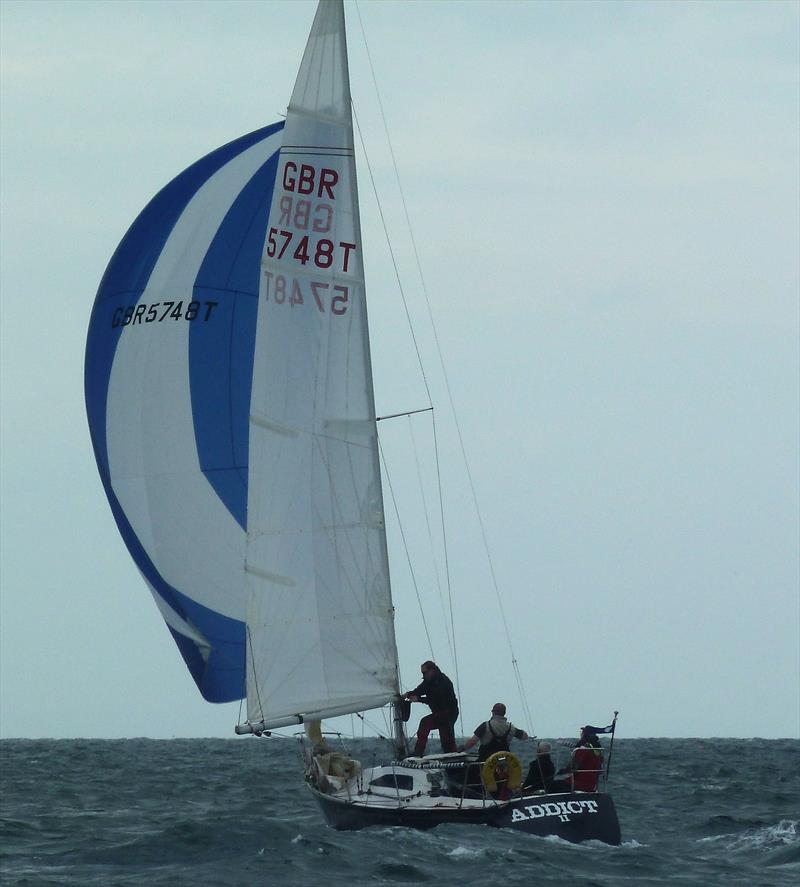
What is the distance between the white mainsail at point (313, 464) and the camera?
1631 cm

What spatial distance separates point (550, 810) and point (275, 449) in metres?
4.77

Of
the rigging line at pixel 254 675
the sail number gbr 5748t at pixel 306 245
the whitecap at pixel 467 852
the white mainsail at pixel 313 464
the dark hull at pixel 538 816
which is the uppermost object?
the sail number gbr 5748t at pixel 306 245

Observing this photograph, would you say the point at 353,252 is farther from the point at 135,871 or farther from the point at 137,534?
the point at 135,871

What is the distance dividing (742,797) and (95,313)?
39.2 feet

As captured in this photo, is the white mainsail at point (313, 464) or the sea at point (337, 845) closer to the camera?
the sea at point (337, 845)

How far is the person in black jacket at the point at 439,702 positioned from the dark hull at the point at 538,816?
1.65 metres

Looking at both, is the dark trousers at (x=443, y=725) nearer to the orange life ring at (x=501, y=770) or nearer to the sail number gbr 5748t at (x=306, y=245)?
the orange life ring at (x=501, y=770)

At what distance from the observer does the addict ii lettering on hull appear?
1430 centimetres

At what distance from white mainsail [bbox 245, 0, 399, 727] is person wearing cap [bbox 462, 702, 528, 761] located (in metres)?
1.50

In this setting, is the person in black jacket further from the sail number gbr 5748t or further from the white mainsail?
the sail number gbr 5748t

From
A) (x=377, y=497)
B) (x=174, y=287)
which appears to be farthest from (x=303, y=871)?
(x=174, y=287)

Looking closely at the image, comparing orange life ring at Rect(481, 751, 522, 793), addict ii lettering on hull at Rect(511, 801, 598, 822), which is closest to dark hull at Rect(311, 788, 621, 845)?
addict ii lettering on hull at Rect(511, 801, 598, 822)

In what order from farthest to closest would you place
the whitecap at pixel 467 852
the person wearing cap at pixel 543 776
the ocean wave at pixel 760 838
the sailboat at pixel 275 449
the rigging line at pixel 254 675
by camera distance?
the sailboat at pixel 275 449, the rigging line at pixel 254 675, the ocean wave at pixel 760 838, the person wearing cap at pixel 543 776, the whitecap at pixel 467 852

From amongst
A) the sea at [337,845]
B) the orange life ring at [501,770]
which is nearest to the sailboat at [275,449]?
the orange life ring at [501,770]
